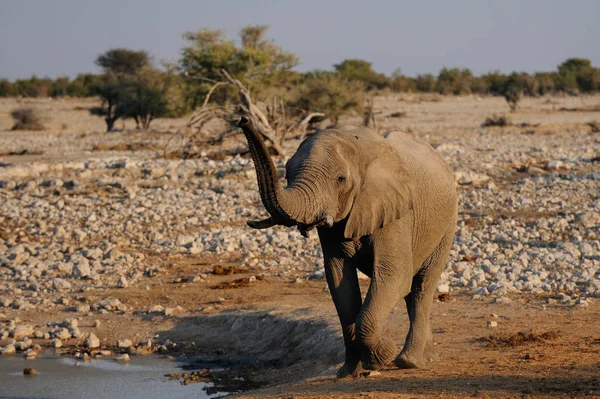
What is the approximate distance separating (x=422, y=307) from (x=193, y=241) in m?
7.17

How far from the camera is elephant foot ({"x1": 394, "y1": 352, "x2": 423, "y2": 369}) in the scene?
7.38 meters

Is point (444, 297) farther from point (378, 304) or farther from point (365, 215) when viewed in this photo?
point (365, 215)

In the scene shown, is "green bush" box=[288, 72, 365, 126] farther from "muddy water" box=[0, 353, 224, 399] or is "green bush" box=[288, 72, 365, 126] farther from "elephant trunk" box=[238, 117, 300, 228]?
"elephant trunk" box=[238, 117, 300, 228]

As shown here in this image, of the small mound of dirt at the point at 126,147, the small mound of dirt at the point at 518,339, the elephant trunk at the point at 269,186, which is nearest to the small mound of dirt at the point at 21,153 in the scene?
the small mound of dirt at the point at 126,147

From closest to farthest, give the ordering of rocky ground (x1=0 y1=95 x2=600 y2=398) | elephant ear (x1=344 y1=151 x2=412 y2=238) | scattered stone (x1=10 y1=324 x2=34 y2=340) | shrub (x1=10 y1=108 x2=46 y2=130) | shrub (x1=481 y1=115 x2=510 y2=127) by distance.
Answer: elephant ear (x1=344 y1=151 x2=412 y2=238) < scattered stone (x1=10 y1=324 x2=34 y2=340) < rocky ground (x1=0 y1=95 x2=600 y2=398) < shrub (x1=481 y1=115 x2=510 y2=127) < shrub (x1=10 y1=108 x2=46 y2=130)

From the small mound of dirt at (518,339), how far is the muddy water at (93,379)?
2.51 m

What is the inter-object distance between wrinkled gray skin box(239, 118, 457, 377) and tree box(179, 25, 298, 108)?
2248 cm

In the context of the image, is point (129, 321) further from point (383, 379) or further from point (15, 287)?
point (383, 379)

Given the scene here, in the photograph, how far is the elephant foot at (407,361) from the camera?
738 cm

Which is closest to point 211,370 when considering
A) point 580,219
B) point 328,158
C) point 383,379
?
point 383,379

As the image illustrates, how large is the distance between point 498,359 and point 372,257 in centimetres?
152

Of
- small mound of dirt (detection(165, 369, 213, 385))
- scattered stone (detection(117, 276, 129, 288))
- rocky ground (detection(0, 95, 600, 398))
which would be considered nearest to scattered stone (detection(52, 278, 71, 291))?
rocky ground (detection(0, 95, 600, 398))

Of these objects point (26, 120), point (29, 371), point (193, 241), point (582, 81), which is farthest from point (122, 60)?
point (29, 371)

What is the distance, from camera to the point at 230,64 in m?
30.0
